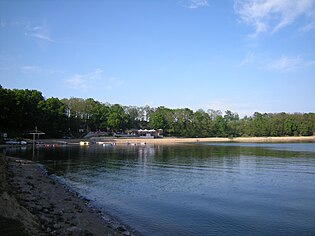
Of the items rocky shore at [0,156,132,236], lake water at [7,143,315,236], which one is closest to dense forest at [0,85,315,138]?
lake water at [7,143,315,236]

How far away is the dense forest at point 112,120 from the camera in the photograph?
90225mm

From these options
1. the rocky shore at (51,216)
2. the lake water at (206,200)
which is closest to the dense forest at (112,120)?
the lake water at (206,200)

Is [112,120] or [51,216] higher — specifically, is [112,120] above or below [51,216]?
above

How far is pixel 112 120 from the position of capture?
137 metres

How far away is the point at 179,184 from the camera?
25.6m

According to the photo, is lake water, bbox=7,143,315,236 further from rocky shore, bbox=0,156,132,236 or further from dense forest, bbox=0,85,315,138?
dense forest, bbox=0,85,315,138

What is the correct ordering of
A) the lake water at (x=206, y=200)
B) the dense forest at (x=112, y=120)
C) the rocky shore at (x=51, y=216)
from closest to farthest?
1. the rocky shore at (x=51, y=216)
2. the lake water at (x=206, y=200)
3. the dense forest at (x=112, y=120)

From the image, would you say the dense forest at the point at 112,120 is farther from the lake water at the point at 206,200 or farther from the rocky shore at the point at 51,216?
the rocky shore at the point at 51,216

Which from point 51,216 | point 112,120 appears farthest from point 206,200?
point 112,120

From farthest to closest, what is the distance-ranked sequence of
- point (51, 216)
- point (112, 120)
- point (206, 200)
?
1. point (112, 120)
2. point (206, 200)
3. point (51, 216)

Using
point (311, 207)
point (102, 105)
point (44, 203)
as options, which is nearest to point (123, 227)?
point (44, 203)

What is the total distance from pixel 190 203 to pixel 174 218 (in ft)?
11.1

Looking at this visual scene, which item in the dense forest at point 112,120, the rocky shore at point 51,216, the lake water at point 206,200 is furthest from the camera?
the dense forest at point 112,120

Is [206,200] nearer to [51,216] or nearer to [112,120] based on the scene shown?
[51,216]
